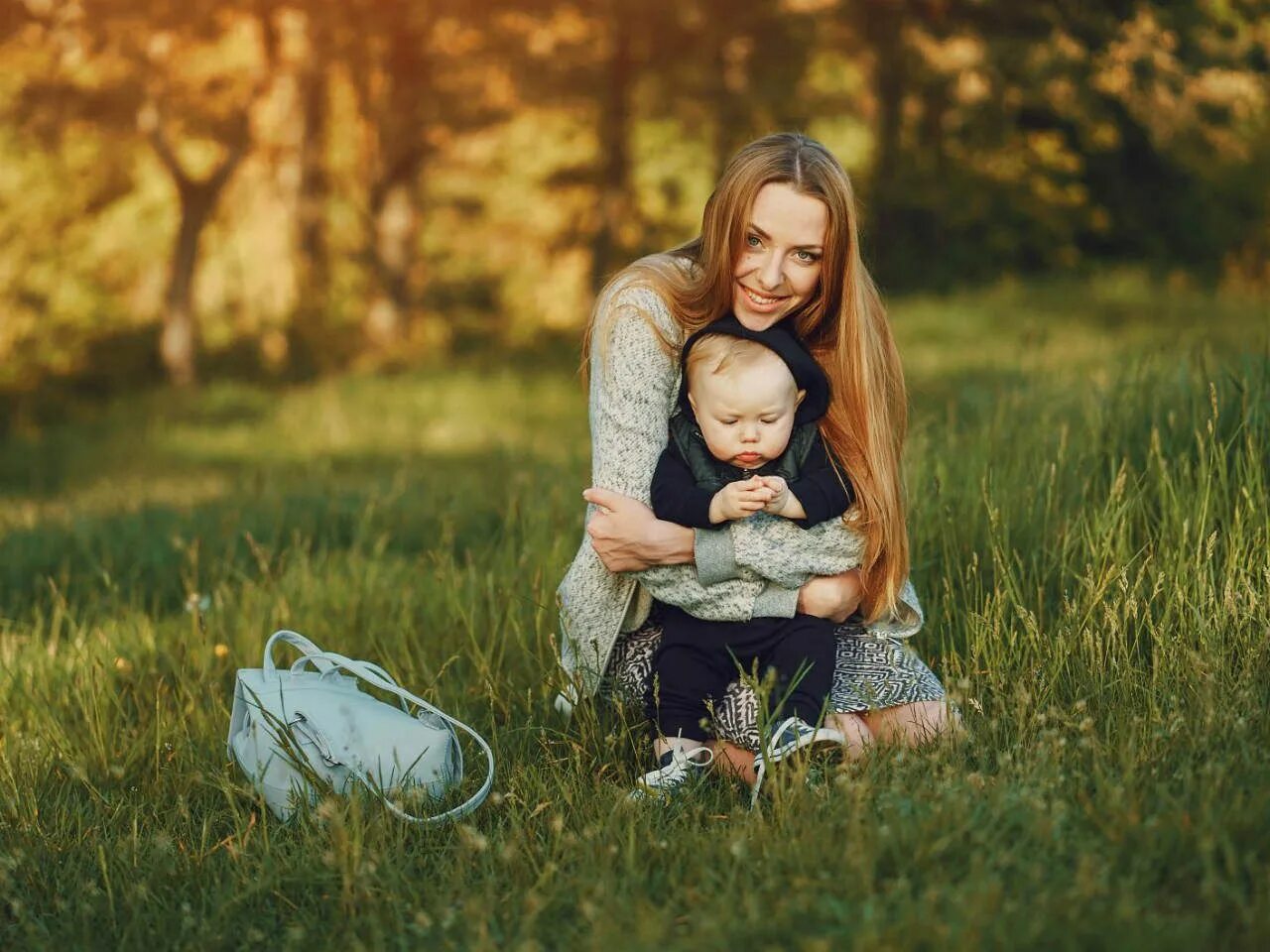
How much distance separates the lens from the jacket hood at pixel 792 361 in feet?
10.9

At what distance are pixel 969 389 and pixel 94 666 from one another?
20.3 feet

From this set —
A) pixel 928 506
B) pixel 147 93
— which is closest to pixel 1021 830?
pixel 928 506

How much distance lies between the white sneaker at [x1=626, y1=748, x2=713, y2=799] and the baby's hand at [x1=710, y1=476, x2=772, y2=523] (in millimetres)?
580

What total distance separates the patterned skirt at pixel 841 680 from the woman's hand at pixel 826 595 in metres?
0.14

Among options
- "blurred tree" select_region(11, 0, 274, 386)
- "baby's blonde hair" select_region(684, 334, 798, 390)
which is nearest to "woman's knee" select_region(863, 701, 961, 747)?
"baby's blonde hair" select_region(684, 334, 798, 390)

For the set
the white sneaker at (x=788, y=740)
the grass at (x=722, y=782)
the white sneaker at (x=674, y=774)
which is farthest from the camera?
the white sneaker at (x=674, y=774)

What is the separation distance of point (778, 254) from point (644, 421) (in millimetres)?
545

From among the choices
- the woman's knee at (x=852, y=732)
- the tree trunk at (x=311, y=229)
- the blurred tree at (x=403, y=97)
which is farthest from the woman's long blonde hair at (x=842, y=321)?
the tree trunk at (x=311, y=229)

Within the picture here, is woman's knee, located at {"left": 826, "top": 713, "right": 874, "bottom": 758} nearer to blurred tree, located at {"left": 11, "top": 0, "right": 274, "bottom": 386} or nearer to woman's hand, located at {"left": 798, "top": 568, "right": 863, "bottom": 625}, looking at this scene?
woman's hand, located at {"left": 798, "top": 568, "right": 863, "bottom": 625}

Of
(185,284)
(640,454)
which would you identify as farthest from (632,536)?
(185,284)

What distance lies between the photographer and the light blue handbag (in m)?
3.15

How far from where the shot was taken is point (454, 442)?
11.1m

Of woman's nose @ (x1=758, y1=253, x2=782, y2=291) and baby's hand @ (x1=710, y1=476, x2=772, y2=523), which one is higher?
woman's nose @ (x1=758, y1=253, x2=782, y2=291)

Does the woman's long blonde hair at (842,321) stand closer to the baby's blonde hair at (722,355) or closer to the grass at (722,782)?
the baby's blonde hair at (722,355)
